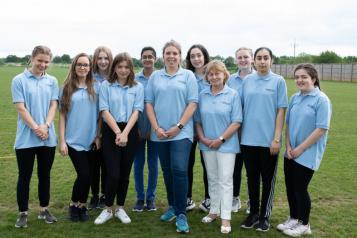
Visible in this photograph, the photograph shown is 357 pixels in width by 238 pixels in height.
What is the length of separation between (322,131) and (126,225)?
8.67 ft

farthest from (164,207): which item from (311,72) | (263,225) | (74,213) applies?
(311,72)

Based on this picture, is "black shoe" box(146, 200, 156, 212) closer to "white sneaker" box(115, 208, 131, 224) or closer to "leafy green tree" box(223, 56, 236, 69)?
"white sneaker" box(115, 208, 131, 224)

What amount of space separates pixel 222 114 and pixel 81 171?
6.30ft

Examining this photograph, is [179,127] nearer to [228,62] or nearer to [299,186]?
[299,186]

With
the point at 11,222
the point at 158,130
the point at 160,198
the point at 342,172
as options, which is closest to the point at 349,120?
the point at 342,172

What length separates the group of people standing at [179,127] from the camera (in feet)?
16.0

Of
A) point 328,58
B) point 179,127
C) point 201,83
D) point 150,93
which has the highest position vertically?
point 328,58

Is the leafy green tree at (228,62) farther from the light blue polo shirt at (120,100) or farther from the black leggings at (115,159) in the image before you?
the black leggings at (115,159)

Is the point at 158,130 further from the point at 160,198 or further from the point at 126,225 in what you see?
the point at 160,198

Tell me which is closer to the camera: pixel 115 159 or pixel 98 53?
pixel 115 159

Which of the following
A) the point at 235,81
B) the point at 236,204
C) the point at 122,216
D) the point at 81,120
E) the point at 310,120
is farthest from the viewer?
the point at 236,204

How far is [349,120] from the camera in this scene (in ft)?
52.0

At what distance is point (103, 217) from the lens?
526cm

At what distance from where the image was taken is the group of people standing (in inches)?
192
